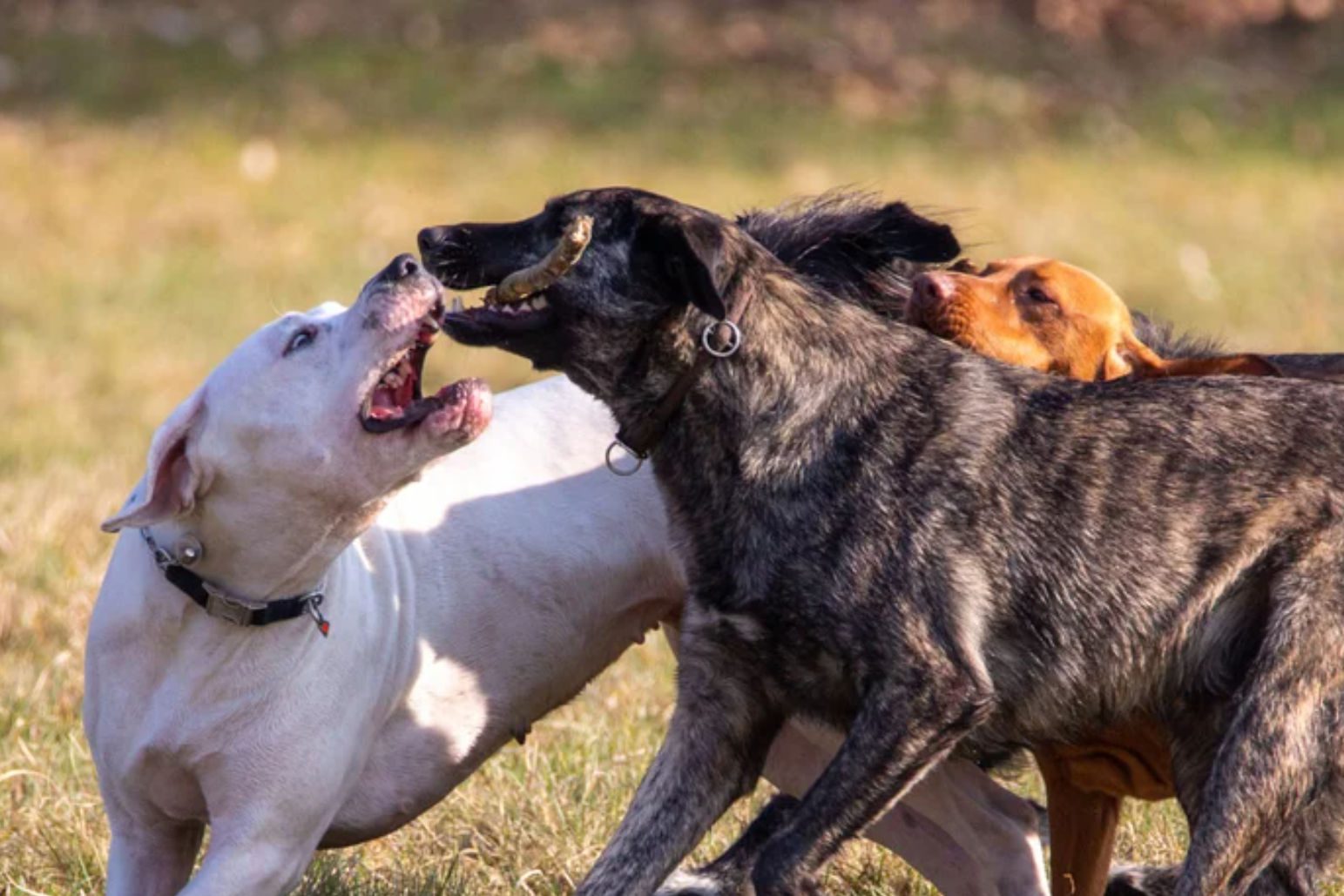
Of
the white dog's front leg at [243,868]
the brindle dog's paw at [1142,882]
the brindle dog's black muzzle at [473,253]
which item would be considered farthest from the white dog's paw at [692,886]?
the brindle dog's black muzzle at [473,253]

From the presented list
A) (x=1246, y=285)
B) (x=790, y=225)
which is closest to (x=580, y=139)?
(x=1246, y=285)

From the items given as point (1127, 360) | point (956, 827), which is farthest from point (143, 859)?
point (1127, 360)

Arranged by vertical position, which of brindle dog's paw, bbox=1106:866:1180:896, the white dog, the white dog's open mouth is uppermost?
the white dog's open mouth

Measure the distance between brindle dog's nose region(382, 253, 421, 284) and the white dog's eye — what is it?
0.57 ft

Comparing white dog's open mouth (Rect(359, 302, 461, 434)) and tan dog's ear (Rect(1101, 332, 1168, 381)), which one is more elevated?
white dog's open mouth (Rect(359, 302, 461, 434))

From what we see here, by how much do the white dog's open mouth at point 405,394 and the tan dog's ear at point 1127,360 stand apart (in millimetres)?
1799

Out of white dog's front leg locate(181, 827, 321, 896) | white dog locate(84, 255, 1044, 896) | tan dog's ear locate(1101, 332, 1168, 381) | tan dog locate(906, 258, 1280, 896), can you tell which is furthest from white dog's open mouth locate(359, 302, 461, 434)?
tan dog's ear locate(1101, 332, 1168, 381)

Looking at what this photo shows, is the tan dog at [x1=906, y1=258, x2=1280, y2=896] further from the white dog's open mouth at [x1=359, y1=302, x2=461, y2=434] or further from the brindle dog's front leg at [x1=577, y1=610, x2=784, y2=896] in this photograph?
the white dog's open mouth at [x1=359, y1=302, x2=461, y2=434]

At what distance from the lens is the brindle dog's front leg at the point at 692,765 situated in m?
4.33

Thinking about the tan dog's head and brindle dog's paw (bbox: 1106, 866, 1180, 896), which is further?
the tan dog's head

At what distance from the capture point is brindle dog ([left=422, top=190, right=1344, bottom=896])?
4.12 metres

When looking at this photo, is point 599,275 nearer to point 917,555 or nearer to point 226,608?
point 917,555

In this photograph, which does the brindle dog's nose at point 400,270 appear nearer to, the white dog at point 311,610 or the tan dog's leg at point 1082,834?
the white dog at point 311,610

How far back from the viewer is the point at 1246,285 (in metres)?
11.3
